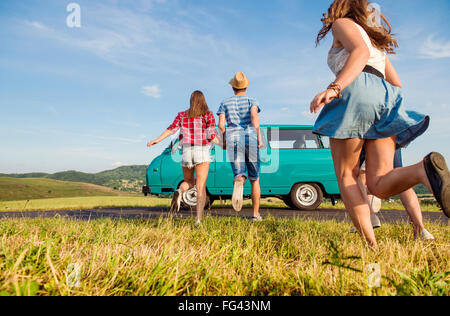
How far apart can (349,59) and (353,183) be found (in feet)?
2.64

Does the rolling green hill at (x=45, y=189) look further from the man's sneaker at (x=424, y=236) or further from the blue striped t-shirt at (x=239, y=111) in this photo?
the man's sneaker at (x=424, y=236)

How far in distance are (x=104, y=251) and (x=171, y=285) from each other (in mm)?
517

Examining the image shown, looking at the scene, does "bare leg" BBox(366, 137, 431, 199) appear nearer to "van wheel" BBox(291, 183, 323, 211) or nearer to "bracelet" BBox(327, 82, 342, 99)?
"bracelet" BBox(327, 82, 342, 99)

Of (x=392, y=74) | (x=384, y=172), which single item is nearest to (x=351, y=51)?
(x=392, y=74)

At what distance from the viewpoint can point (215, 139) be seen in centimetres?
398

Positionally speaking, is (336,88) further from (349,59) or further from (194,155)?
(194,155)

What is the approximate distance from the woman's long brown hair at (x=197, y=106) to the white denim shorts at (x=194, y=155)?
459mm

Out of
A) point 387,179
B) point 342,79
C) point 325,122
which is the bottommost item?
point 387,179

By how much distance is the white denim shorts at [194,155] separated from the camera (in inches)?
152

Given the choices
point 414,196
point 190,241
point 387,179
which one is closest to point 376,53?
point 387,179

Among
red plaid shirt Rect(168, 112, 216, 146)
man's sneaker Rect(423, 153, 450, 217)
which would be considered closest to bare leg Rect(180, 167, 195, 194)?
red plaid shirt Rect(168, 112, 216, 146)

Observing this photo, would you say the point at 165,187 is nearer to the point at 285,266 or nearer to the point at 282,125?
the point at 282,125

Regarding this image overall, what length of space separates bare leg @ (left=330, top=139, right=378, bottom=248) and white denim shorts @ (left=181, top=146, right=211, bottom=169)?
2167 millimetres

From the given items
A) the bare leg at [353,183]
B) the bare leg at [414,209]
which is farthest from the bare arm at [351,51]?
the bare leg at [414,209]
